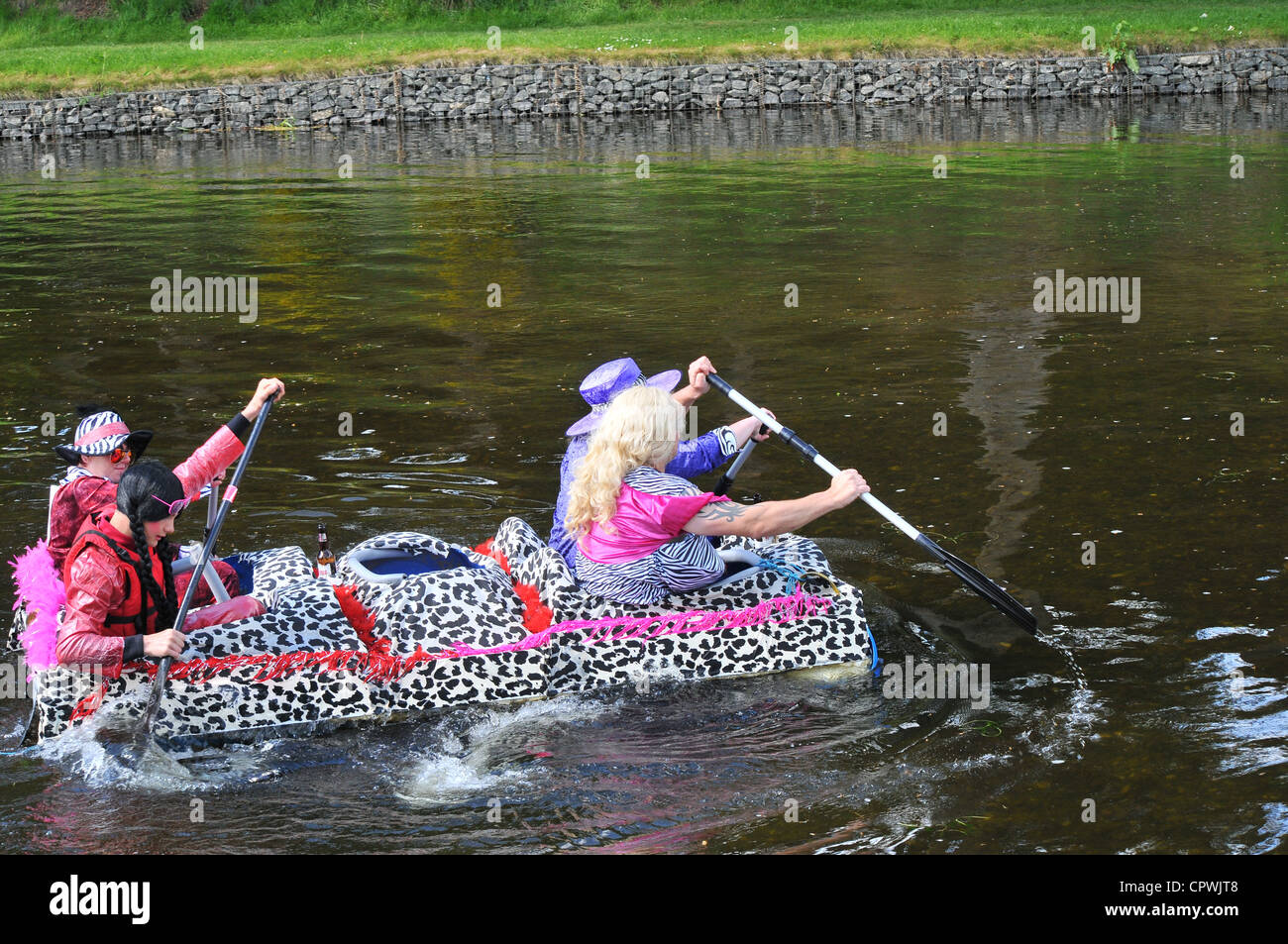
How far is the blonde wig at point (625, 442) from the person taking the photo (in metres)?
7.20

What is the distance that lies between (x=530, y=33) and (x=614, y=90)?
6.36 metres

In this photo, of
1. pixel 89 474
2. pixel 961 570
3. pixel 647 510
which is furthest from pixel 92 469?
pixel 961 570

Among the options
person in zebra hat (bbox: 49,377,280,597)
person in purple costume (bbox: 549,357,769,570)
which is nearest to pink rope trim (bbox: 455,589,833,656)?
person in purple costume (bbox: 549,357,769,570)

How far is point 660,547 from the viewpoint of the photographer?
7.51m

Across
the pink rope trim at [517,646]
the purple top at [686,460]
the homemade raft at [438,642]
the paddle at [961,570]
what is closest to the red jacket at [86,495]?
the homemade raft at [438,642]

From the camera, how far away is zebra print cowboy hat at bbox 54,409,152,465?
7.29m

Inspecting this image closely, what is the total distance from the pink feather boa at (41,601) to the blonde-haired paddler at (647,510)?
2.58m

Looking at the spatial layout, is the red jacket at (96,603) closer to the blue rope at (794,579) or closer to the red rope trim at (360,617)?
the red rope trim at (360,617)

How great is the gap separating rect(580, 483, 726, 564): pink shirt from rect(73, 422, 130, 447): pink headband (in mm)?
2440

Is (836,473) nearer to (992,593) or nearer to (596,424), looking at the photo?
(992,593)

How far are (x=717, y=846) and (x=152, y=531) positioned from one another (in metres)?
2.91

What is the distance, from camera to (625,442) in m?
7.21
